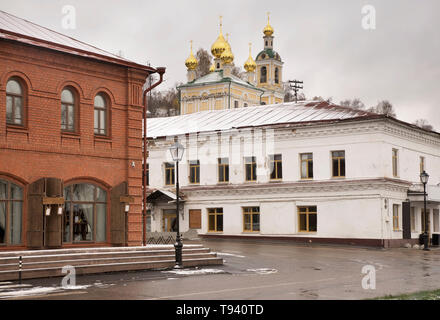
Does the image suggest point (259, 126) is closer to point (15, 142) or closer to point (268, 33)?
point (15, 142)

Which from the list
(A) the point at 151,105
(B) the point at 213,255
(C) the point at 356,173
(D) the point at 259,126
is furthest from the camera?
(A) the point at 151,105

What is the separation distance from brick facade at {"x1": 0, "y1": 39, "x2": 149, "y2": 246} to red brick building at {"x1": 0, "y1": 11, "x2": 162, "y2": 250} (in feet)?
0.11

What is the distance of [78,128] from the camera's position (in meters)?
25.6

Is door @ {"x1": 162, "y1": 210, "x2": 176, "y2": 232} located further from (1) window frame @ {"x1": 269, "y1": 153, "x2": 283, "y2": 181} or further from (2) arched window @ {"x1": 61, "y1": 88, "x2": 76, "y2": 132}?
(2) arched window @ {"x1": 61, "y1": 88, "x2": 76, "y2": 132}

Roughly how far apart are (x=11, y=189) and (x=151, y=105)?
9480cm

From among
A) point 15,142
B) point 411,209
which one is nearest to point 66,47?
point 15,142

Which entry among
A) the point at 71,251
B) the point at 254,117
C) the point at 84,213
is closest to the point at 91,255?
the point at 71,251

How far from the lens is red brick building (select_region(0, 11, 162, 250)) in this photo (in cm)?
2336

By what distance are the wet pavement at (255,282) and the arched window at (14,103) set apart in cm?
608

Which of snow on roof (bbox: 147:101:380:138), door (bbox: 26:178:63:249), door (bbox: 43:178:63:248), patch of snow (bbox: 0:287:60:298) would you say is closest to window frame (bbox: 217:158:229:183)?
snow on roof (bbox: 147:101:380:138)

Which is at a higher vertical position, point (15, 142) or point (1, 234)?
point (15, 142)

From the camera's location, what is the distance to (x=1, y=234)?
23031 millimetres

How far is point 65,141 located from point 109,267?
17.1ft

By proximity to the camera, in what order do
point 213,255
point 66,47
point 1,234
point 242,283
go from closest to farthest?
point 242,283, point 1,234, point 66,47, point 213,255
